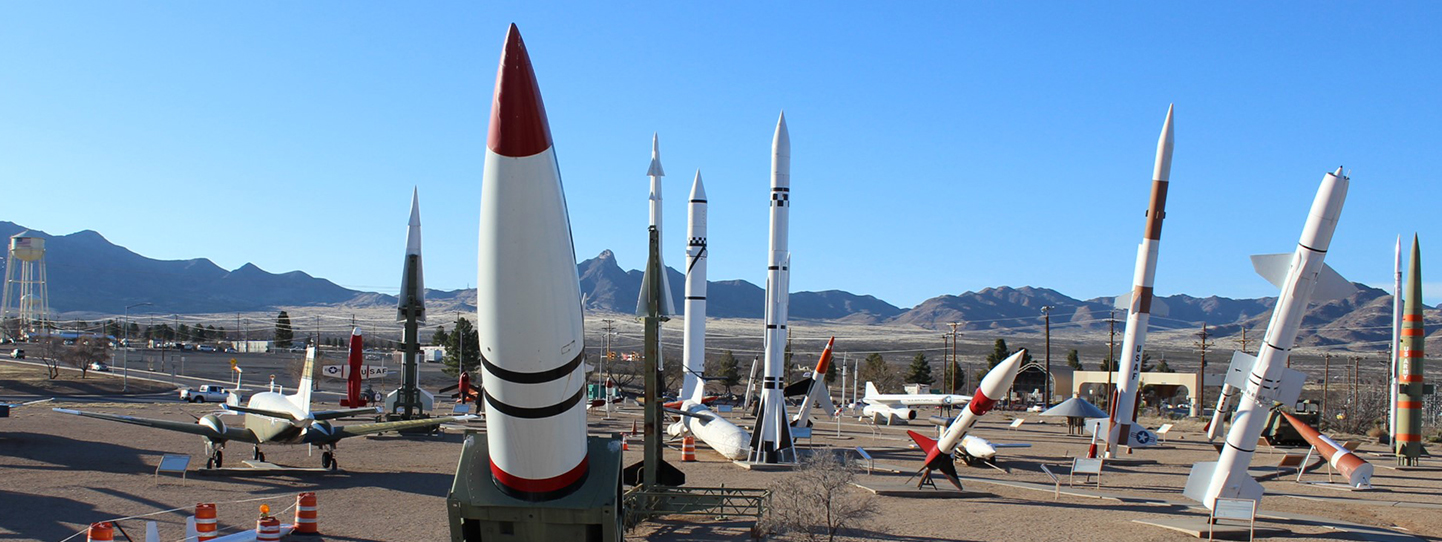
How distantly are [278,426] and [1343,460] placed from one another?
20487mm

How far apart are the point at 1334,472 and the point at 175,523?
23447 mm

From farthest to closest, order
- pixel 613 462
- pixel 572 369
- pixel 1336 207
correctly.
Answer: pixel 1336 207
pixel 613 462
pixel 572 369

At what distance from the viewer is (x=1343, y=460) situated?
20.4 meters

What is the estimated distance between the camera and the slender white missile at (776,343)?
73.6 ft

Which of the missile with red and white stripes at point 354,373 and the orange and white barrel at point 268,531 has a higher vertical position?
the missile with red and white stripes at point 354,373

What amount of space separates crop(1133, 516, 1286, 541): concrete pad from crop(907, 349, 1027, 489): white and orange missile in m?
2.73

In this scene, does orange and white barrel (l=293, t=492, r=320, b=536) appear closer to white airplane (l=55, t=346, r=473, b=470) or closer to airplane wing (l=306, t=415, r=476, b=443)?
white airplane (l=55, t=346, r=473, b=470)

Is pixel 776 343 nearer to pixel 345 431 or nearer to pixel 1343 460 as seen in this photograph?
pixel 345 431

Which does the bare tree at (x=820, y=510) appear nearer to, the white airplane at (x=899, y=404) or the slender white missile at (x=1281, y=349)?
the slender white missile at (x=1281, y=349)

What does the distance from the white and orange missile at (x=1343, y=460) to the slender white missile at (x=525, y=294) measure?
16.9m

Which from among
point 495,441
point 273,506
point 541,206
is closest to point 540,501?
point 495,441

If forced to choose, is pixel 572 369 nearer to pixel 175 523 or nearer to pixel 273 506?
pixel 175 523

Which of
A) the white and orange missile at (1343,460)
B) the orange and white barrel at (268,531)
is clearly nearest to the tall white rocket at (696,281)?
the white and orange missile at (1343,460)

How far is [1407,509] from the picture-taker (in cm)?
1761
